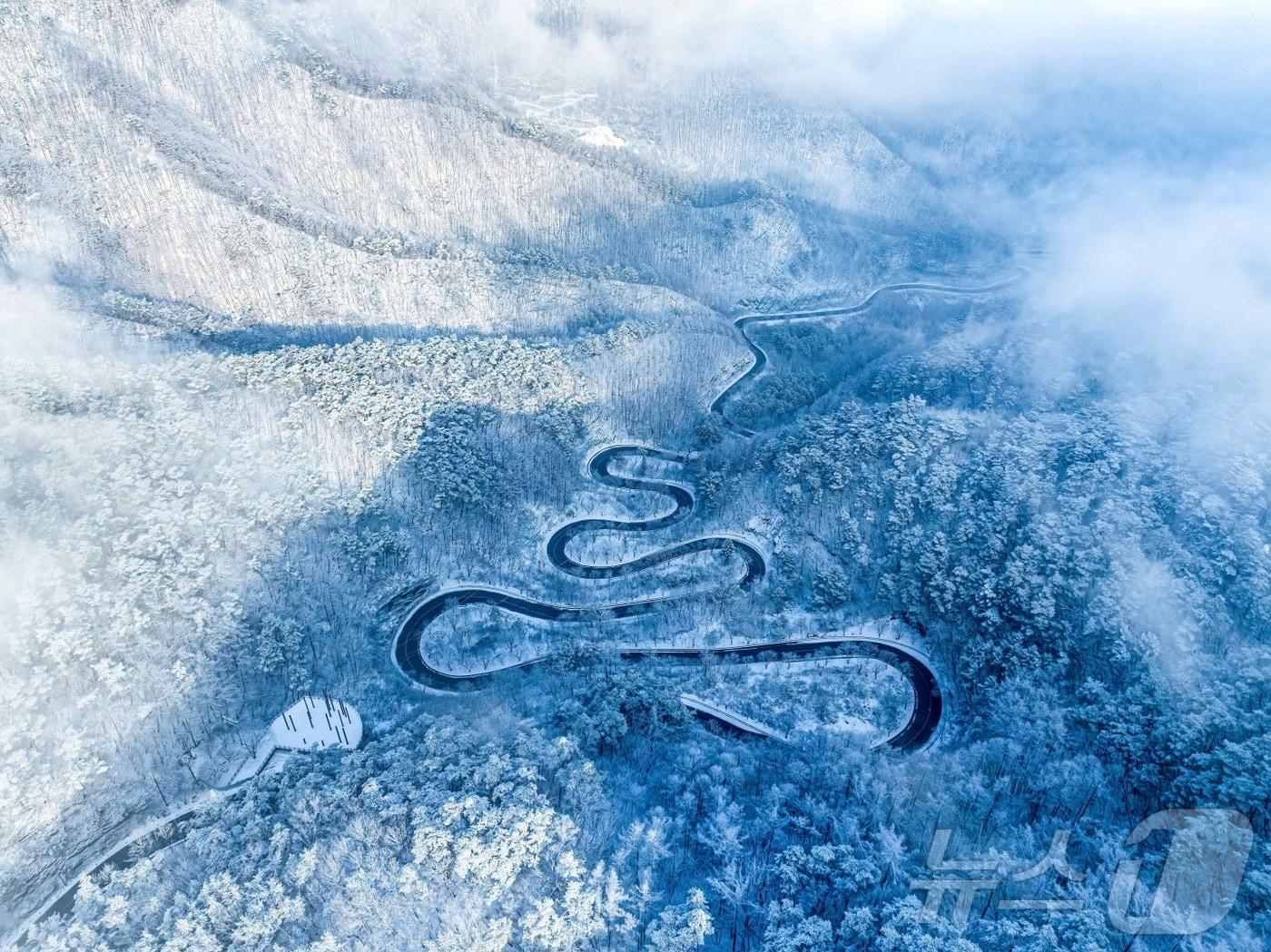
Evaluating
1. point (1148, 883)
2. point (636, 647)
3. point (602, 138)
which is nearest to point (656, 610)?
point (636, 647)

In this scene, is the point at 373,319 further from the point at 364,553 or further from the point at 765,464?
the point at 765,464

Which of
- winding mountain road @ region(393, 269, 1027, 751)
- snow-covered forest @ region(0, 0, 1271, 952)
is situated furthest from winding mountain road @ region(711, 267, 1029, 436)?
winding mountain road @ region(393, 269, 1027, 751)

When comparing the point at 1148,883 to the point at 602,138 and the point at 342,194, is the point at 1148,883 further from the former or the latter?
the point at 602,138

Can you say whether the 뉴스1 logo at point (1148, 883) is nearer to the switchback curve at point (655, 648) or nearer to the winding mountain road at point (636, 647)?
the winding mountain road at point (636, 647)

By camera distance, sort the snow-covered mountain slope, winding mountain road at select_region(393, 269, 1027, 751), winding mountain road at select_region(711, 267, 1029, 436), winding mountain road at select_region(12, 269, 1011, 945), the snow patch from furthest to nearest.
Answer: the snow patch → winding mountain road at select_region(711, 267, 1029, 436) → the snow-covered mountain slope → winding mountain road at select_region(393, 269, 1027, 751) → winding mountain road at select_region(12, 269, 1011, 945)

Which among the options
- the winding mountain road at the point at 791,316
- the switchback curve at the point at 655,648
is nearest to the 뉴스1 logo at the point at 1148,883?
the switchback curve at the point at 655,648

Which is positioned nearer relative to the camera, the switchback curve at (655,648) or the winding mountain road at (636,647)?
the winding mountain road at (636,647)

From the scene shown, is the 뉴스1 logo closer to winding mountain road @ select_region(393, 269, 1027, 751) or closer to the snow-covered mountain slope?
winding mountain road @ select_region(393, 269, 1027, 751)

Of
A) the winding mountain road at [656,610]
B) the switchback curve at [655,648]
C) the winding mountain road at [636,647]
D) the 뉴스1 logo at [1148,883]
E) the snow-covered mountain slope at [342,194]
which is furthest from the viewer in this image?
the snow-covered mountain slope at [342,194]
